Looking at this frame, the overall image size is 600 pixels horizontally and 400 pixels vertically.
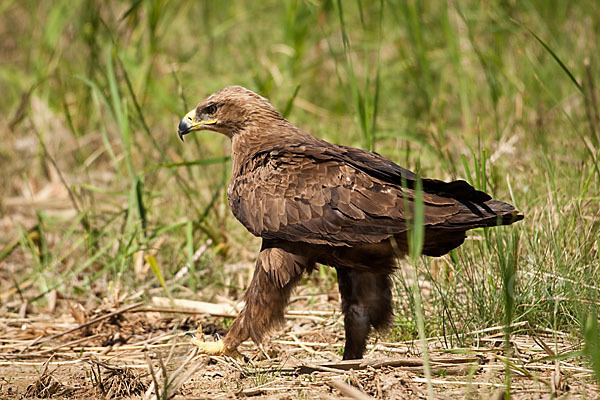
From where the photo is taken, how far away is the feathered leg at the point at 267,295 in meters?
3.44

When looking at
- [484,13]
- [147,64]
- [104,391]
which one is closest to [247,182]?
[104,391]

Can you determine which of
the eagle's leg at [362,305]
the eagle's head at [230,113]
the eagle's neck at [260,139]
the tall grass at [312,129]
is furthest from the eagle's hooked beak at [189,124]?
the eagle's leg at [362,305]

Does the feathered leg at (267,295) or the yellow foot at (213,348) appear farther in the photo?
the yellow foot at (213,348)

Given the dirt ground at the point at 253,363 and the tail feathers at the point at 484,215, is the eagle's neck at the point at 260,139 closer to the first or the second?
the dirt ground at the point at 253,363

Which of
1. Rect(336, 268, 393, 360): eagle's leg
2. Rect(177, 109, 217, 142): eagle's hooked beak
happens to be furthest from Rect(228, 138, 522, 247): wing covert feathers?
Rect(177, 109, 217, 142): eagle's hooked beak

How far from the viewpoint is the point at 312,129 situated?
261 inches

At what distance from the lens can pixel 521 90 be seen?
6.29 meters

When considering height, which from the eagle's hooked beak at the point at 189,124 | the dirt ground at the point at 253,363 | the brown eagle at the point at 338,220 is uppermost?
the eagle's hooked beak at the point at 189,124

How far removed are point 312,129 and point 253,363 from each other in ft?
11.2

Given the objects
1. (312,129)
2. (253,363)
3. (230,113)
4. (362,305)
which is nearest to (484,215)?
(362,305)

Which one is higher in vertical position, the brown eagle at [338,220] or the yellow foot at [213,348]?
the brown eagle at [338,220]

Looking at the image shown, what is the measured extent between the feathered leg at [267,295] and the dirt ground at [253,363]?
0.48 feet

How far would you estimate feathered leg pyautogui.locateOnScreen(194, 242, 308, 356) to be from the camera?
11.3 feet

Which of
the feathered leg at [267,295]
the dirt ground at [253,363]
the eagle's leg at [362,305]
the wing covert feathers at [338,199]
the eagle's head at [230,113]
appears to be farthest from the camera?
the eagle's head at [230,113]
